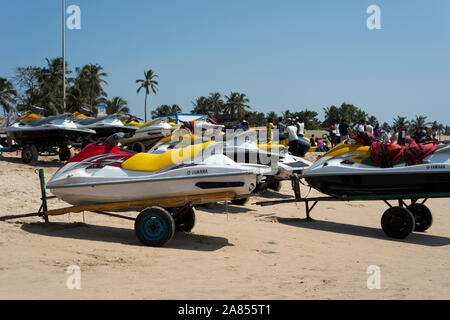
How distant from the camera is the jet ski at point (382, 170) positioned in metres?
7.91

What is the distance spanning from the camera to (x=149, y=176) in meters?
6.75

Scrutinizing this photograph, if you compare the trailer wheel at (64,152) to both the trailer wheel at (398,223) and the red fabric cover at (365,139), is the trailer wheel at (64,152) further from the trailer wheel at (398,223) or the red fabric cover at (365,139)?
the trailer wheel at (398,223)

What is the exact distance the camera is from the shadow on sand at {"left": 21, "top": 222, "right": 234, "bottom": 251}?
6824 millimetres

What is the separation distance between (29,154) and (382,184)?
1048 cm

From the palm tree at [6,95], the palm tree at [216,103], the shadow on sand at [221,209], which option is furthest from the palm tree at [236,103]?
the shadow on sand at [221,209]

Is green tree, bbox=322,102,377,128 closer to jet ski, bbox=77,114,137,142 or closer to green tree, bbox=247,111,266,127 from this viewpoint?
green tree, bbox=247,111,266,127

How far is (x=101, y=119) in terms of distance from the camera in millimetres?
15172

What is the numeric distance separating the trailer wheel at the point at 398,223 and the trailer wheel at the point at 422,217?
1.09 m

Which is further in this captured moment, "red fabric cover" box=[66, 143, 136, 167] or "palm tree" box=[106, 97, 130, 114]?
"palm tree" box=[106, 97, 130, 114]

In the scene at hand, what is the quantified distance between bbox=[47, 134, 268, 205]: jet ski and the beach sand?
29.1 inches

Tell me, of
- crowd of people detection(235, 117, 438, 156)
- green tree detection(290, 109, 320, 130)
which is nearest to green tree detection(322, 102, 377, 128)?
green tree detection(290, 109, 320, 130)

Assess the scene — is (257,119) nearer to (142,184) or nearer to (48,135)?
(48,135)

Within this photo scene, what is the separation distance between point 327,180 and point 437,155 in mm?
2031

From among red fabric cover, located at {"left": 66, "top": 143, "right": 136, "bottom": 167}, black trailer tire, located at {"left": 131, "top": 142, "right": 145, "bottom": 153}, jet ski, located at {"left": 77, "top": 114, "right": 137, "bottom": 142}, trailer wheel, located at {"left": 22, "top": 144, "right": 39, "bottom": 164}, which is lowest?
red fabric cover, located at {"left": 66, "top": 143, "right": 136, "bottom": 167}
